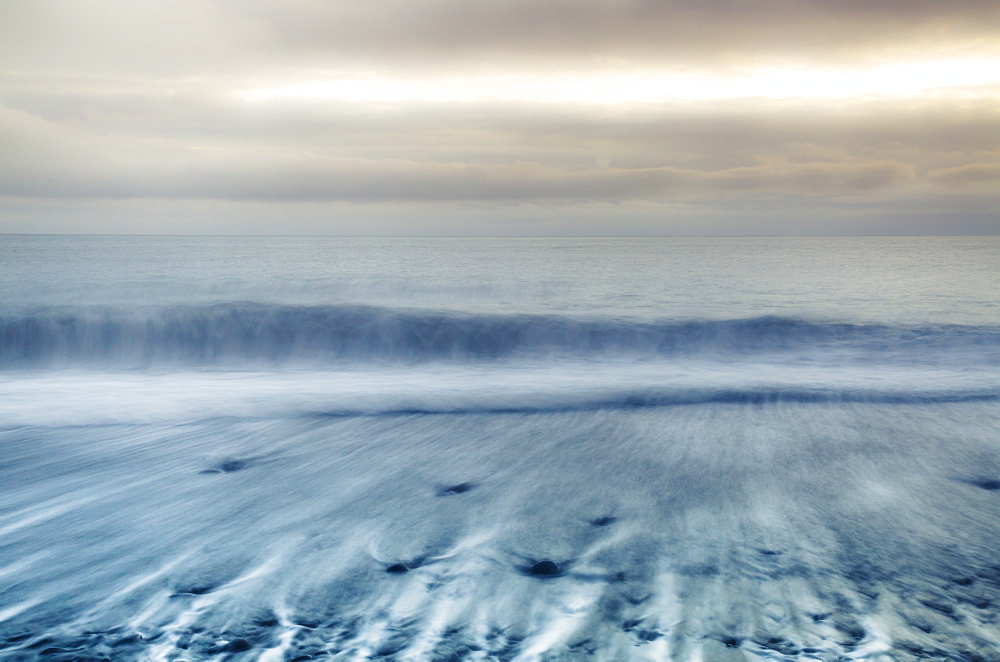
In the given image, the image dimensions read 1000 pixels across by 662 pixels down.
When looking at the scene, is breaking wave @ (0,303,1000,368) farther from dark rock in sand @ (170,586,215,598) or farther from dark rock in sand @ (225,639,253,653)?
dark rock in sand @ (225,639,253,653)

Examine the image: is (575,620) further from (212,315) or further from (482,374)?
(212,315)

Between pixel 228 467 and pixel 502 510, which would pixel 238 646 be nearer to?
pixel 502 510

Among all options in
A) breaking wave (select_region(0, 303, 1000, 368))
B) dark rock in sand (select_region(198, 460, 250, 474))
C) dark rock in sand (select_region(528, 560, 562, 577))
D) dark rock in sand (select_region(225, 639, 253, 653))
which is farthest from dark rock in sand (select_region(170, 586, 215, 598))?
breaking wave (select_region(0, 303, 1000, 368))

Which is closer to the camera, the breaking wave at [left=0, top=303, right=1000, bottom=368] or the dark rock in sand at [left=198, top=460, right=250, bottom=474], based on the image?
the dark rock in sand at [left=198, top=460, right=250, bottom=474]

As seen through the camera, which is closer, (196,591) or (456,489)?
(196,591)

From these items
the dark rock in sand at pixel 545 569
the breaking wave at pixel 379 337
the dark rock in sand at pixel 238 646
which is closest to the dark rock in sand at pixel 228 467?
the dark rock in sand at pixel 238 646

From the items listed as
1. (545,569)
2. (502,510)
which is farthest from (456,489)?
(545,569)
